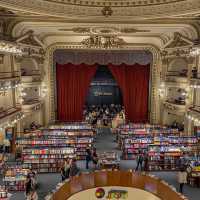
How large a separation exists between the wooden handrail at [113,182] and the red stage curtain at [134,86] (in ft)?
33.5

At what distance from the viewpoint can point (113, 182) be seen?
968 centimetres

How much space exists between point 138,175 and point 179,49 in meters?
8.55

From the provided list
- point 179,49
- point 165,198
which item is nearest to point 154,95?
point 179,49

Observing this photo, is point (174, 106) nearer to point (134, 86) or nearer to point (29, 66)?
point (134, 86)

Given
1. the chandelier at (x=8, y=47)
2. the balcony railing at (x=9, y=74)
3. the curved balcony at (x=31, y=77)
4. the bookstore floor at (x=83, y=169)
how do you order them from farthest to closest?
the curved balcony at (x=31, y=77), the balcony railing at (x=9, y=74), the chandelier at (x=8, y=47), the bookstore floor at (x=83, y=169)

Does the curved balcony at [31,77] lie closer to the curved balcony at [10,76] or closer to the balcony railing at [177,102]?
the curved balcony at [10,76]

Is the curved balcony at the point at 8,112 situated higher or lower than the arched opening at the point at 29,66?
lower

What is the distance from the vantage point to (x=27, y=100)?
53.8 ft

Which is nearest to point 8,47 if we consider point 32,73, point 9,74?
point 9,74

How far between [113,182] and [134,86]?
10861 mm

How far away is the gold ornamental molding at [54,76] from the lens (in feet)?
59.8

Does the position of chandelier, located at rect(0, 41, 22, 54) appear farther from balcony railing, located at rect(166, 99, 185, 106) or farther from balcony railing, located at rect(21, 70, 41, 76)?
balcony railing, located at rect(166, 99, 185, 106)

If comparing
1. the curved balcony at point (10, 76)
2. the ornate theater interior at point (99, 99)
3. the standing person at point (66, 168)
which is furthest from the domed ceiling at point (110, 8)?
the standing person at point (66, 168)

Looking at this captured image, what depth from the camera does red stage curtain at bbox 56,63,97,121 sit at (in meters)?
19.3
